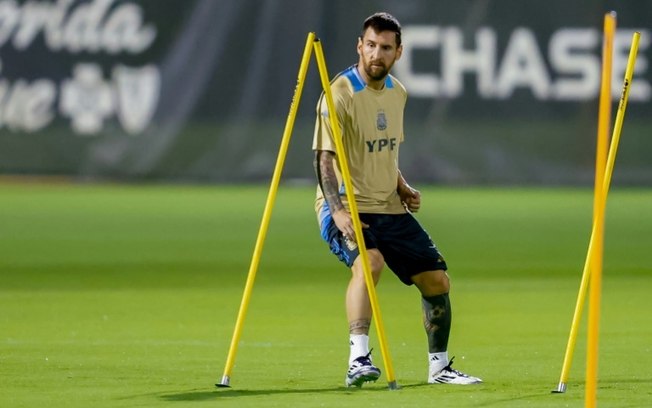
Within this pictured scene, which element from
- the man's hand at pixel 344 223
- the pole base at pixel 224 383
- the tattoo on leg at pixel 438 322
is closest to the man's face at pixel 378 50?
the man's hand at pixel 344 223

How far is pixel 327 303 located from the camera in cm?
1245

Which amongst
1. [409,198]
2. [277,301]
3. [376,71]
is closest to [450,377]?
[409,198]

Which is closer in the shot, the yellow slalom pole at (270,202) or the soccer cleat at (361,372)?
the yellow slalom pole at (270,202)

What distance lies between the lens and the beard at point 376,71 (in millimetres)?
8430

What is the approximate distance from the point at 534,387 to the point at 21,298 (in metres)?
5.45

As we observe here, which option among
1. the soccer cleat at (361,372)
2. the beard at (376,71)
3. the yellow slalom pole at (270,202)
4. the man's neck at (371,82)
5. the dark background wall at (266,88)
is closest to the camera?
the yellow slalom pole at (270,202)

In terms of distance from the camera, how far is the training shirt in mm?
8488

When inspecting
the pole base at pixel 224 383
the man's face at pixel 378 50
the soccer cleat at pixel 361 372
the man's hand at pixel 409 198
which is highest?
the man's face at pixel 378 50

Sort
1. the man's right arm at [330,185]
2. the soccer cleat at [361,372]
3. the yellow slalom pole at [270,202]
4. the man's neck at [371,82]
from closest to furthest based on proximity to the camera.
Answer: the yellow slalom pole at [270,202], the soccer cleat at [361,372], the man's right arm at [330,185], the man's neck at [371,82]

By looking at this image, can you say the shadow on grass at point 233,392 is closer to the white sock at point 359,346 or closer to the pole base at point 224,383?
the pole base at point 224,383

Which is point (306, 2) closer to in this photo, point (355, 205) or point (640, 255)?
point (640, 255)

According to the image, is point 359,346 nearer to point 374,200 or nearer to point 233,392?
point 233,392

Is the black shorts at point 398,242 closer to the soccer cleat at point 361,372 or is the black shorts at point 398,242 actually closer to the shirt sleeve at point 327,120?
the shirt sleeve at point 327,120

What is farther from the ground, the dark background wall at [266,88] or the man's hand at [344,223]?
the dark background wall at [266,88]
